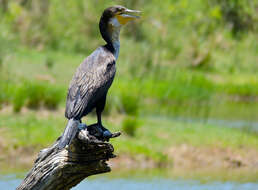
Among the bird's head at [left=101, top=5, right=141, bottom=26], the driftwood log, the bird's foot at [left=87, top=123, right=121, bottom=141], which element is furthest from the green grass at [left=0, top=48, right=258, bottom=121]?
the driftwood log

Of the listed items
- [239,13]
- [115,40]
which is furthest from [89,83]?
[239,13]

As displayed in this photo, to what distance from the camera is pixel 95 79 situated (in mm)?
6648

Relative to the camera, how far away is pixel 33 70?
20.7 m

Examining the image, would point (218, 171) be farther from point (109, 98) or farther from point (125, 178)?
point (109, 98)

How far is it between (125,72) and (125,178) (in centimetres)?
923

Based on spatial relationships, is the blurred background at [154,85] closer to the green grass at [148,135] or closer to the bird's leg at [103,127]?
the green grass at [148,135]

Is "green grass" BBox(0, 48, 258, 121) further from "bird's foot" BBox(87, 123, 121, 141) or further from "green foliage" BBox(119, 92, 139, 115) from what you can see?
"bird's foot" BBox(87, 123, 121, 141)

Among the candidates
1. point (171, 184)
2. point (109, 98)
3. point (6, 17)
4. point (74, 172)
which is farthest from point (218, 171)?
point (6, 17)

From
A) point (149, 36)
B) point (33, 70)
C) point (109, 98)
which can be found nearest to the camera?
point (109, 98)

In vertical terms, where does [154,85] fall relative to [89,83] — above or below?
below

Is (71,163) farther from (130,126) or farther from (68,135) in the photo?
(130,126)

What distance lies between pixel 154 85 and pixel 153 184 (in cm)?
869

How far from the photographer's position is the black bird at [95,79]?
20.5ft

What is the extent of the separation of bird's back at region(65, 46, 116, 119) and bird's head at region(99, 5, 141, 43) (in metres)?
0.18
